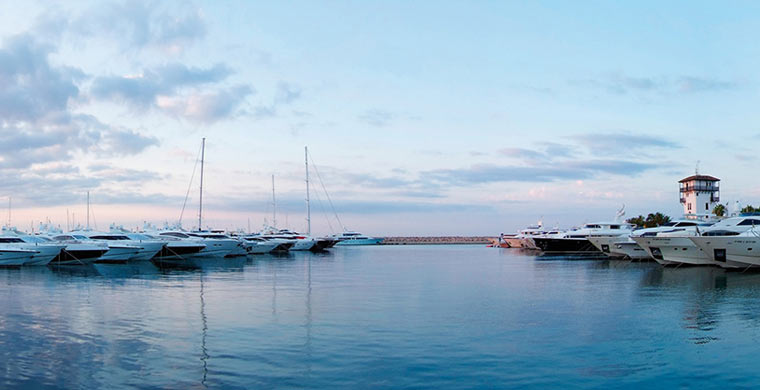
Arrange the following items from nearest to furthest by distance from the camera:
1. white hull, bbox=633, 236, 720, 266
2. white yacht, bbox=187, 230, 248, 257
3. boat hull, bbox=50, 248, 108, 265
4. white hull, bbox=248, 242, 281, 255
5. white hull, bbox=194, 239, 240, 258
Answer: white hull, bbox=633, 236, 720, 266 < boat hull, bbox=50, 248, 108, 265 < white hull, bbox=194, 239, 240, 258 < white yacht, bbox=187, 230, 248, 257 < white hull, bbox=248, 242, 281, 255

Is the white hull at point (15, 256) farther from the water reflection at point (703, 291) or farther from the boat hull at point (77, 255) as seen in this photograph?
the water reflection at point (703, 291)

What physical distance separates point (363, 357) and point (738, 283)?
26.5 meters

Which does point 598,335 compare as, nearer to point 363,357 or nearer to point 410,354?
point 410,354

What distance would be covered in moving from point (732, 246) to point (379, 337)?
3372 cm

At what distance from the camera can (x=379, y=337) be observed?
1772 cm

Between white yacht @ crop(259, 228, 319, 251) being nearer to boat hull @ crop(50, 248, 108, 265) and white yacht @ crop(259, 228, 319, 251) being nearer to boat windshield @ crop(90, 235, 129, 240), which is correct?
boat windshield @ crop(90, 235, 129, 240)

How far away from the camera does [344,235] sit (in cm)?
16138

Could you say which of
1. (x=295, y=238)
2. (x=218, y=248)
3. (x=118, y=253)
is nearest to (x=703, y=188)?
(x=295, y=238)

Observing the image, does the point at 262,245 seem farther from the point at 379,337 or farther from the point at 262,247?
the point at 379,337

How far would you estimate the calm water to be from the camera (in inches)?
530

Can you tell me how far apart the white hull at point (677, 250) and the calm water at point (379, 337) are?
17869 mm

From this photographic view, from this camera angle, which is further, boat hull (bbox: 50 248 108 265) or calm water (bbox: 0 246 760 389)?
boat hull (bbox: 50 248 108 265)

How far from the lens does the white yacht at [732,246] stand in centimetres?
4175

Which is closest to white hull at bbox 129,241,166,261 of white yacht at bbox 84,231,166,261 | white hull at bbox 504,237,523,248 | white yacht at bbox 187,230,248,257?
white yacht at bbox 84,231,166,261
